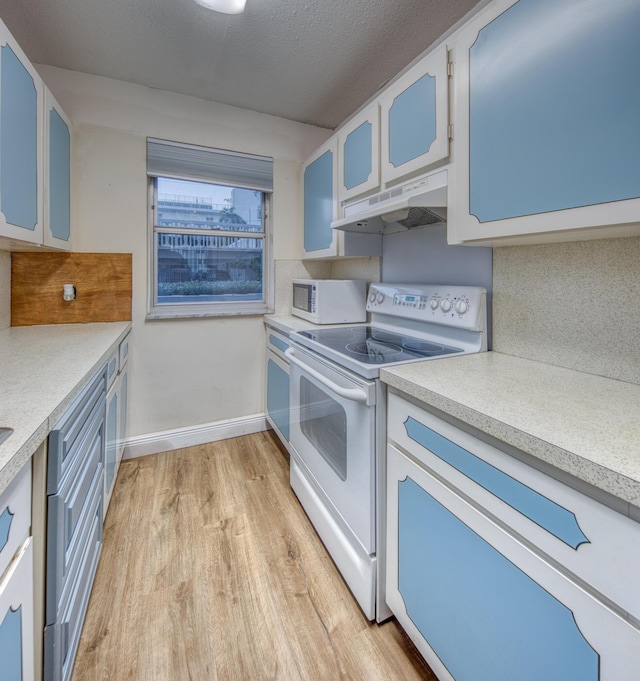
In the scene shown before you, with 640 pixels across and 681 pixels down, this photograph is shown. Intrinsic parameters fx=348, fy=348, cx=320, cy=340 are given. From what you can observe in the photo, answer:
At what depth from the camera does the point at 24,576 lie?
0.70 metres

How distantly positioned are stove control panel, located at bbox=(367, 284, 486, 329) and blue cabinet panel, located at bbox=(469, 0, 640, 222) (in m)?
0.38

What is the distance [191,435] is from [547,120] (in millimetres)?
2485

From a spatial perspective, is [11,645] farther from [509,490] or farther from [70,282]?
[70,282]

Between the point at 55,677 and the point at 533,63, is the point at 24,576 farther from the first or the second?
the point at 533,63

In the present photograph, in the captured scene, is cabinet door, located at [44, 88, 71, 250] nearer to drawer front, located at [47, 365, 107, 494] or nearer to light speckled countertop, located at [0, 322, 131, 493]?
light speckled countertop, located at [0, 322, 131, 493]

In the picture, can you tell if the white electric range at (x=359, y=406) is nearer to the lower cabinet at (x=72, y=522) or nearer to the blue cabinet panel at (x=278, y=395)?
the blue cabinet panel at (x=278, y=395)

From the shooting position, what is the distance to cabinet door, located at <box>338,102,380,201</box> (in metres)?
1.67

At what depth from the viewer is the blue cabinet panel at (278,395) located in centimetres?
219

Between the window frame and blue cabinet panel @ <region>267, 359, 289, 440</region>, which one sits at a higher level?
the window frame

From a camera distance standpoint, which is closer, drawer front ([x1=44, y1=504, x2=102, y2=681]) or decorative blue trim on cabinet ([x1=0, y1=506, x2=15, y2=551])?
decorative blue trim on cabinet ([x1=0, y1=506, x2=15, y2=551])

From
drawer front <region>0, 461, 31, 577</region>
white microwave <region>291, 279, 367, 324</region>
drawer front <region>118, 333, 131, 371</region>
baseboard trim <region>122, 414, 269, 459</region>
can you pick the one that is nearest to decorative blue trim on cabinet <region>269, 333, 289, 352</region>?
white microwave <region>291, 279, 367, 324</region>

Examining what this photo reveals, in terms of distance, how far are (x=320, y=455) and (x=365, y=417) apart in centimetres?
49

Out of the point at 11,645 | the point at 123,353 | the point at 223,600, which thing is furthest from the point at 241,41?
the point at 223,600

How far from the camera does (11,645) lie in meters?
0.63
